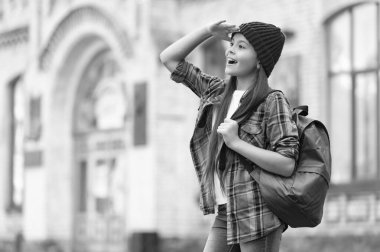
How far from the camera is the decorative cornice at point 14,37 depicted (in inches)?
988

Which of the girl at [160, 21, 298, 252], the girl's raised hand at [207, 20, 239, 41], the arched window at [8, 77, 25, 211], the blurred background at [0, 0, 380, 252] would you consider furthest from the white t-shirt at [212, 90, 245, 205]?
the arched window at [8, 77, 25, 211]

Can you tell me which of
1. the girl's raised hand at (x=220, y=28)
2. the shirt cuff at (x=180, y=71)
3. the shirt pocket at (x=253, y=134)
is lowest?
the shirt pocket at (x=253, y=134)

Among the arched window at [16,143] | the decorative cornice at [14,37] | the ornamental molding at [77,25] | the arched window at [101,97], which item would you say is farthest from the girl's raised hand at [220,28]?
the arched window at [16,143]

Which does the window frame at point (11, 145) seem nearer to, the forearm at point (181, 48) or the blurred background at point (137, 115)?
the blurred background at point (137, 115)

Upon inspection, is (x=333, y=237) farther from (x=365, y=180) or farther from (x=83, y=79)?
(x=83, y=79)

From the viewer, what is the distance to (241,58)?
18.7ft

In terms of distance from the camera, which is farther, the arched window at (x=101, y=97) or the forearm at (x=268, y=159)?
the arched window at (x=101, y=97)

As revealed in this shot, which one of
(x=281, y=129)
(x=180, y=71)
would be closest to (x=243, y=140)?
(x=281, y=129)

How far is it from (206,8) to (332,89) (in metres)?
3.73

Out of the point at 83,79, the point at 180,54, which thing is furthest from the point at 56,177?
the point at 180,54

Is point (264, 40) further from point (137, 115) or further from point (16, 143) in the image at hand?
point (16, 143)

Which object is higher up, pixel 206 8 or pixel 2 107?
pixel 206 8

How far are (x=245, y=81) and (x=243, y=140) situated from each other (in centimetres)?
41

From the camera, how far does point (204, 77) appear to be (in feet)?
20.2
